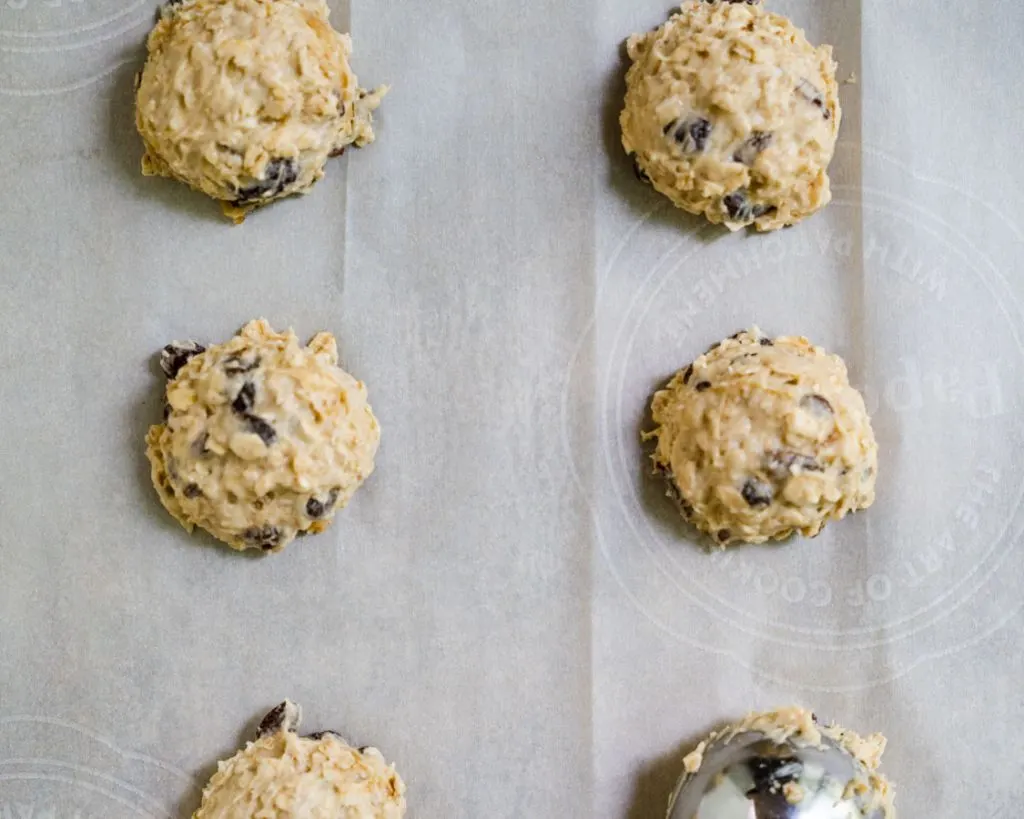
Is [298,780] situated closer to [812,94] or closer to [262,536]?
[262,536]

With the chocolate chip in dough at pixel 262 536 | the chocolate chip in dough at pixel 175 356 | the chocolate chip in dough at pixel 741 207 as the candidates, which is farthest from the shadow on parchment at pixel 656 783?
the chocolate chip in dough at pixel 175 356

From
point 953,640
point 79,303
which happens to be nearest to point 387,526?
point 79,303

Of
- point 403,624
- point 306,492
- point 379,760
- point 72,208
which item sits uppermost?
point 72,208

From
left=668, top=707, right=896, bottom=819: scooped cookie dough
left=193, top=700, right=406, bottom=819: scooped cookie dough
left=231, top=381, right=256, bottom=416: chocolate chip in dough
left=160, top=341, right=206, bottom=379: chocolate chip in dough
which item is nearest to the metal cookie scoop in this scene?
left=668, top=707, right=896, bottom=819: scooped cookie dough

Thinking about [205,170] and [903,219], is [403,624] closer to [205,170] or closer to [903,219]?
[205,170]

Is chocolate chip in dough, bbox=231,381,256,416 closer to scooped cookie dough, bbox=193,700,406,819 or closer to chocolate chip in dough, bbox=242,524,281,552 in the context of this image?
chocolate chip in dough, bbox=242,524,281,552

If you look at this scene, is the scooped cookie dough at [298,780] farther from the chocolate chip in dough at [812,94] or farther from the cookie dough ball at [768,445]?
the chocolate chip in dough at [812,94]
